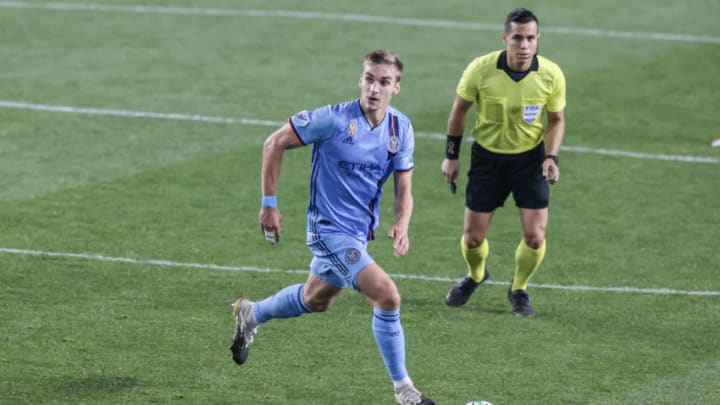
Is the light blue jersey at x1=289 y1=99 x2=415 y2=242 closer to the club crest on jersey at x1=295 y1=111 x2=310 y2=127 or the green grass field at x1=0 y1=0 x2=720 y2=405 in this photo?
the club crest on jersey at x1=295 y1=111 x2=310 y2=127

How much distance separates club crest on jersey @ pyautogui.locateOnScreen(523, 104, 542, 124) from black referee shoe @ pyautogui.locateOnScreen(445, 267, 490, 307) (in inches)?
51.6

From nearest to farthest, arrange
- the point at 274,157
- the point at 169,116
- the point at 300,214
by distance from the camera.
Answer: the point at 274,157
the point at 300,214
the point at 169,116

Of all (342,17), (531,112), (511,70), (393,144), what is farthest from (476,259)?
(342,17)

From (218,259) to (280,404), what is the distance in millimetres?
3361

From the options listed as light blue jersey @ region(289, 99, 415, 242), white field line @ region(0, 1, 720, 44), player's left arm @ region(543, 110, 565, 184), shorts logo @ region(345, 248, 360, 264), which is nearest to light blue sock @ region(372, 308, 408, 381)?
shorts logo @ region(345, 248, 360, 264)

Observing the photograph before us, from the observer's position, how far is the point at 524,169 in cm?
1072

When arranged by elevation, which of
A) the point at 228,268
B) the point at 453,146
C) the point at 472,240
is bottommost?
the point at 228,268

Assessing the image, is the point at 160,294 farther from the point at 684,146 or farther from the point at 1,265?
the point at 684,146

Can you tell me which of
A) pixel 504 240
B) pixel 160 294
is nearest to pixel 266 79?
pixel 504 240

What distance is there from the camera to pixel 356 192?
8.79 meters

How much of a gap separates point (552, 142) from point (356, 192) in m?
2.24

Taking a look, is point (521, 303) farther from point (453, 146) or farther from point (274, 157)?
point (274, 157)

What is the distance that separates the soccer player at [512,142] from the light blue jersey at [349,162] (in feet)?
5.88

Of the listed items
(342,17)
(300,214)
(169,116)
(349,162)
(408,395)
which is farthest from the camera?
(342,17)
